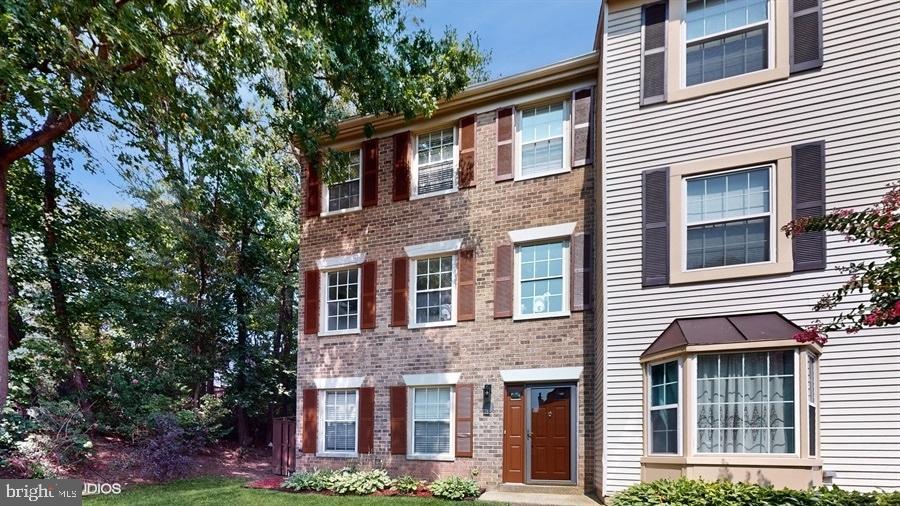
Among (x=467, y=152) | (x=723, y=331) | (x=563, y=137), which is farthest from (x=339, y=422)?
(x=723, y=331)

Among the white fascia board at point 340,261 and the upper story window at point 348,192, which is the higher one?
the upper story window at point 348,192

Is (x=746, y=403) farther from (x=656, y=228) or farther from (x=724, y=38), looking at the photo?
(x=724, y=38)

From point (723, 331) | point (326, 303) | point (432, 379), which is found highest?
point (326, 303)

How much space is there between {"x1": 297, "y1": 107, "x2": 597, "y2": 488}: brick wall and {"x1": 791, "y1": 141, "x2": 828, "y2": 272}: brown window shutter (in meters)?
3.53

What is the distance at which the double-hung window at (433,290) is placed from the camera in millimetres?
12469

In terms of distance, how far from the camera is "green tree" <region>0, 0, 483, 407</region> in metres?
9.55

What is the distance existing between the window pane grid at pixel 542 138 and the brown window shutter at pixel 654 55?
2.22 meters

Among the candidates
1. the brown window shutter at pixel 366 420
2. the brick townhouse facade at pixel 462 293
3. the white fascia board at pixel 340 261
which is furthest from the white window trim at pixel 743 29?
the brown window shutter at pixel 366 420

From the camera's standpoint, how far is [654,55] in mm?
9719

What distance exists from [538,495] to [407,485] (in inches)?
103

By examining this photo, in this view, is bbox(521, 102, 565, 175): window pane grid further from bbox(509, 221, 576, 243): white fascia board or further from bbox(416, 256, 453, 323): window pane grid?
bbox(416, 256, 453, 323): window pane grid

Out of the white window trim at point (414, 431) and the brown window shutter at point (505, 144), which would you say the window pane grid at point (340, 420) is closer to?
the white window trim at point (414, 431)

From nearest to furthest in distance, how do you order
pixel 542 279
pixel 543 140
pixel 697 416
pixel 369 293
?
pixel 697 416 < pixel 542 279 < pixel 543 140 < pixel 369 293

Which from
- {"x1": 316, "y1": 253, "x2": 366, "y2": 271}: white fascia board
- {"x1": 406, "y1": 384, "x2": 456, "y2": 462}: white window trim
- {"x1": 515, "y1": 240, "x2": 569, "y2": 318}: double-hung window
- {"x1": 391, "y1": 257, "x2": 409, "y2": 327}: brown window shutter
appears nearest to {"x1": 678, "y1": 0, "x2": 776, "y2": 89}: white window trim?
{"x1": 515, "y1": 240, "x2": 569, "y2": 318}: double-hung window
